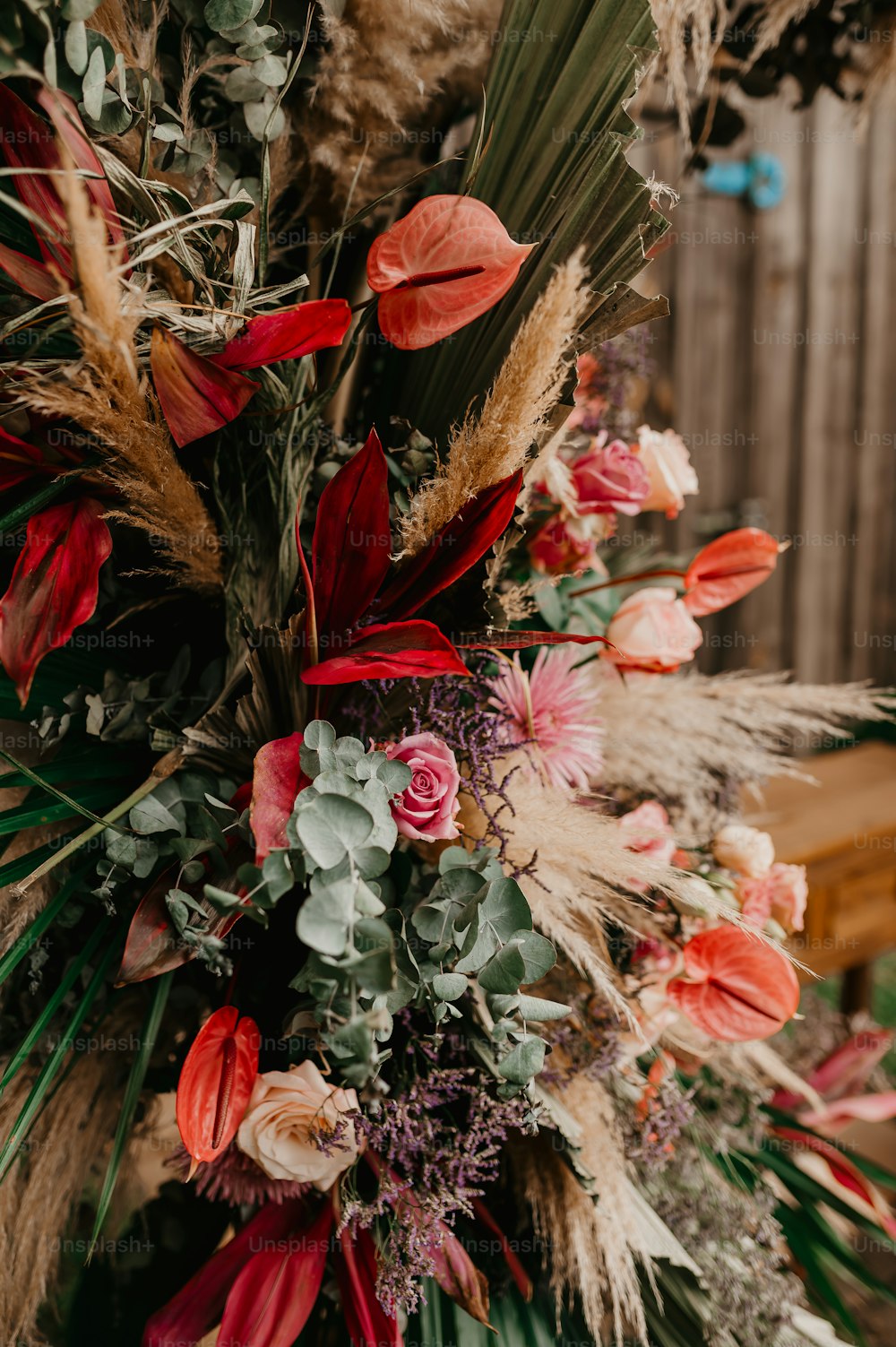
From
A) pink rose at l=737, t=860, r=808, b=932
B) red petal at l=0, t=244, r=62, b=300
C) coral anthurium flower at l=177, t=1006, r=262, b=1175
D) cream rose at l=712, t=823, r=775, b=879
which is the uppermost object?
red petal at l=0, t=244, r=62, b=300

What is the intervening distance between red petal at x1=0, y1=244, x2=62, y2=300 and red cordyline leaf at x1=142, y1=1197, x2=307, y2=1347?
1.65 ft

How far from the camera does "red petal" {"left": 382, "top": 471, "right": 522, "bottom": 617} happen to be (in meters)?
0.41

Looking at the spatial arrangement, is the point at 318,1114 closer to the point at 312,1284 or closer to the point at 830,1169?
the point at 312,1284

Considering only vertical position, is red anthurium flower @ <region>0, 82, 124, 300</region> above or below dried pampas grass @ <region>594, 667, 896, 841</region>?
above

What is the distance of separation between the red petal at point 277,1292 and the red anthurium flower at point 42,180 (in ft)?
1.67

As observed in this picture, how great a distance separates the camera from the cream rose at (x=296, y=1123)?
1.49 ft

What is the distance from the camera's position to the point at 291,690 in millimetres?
465

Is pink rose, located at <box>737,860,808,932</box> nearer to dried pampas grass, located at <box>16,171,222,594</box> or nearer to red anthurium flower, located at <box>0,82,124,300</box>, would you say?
dried pampas grass, located at <box>16,171,222,594</box>

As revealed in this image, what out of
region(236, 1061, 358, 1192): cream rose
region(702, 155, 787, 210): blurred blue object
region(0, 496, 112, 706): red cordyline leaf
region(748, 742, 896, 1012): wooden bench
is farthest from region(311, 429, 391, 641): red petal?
region(702, 155, 787, 210): blurred blue object

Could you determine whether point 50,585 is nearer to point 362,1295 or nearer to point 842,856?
point 362,1295

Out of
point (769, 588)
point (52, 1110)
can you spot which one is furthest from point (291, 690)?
point (769, 588)

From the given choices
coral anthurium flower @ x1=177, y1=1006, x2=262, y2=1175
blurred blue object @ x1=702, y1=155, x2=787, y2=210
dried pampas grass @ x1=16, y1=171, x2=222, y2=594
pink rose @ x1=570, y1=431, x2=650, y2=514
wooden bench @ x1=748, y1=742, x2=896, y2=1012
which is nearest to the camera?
dried pampas grass @ x1=16, y1=171, x2=222, y2=594

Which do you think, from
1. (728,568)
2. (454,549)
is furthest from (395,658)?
(728,568)

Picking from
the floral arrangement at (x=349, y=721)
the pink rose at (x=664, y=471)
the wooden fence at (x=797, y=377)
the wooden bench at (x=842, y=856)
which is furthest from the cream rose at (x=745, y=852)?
the wooden fence at (x=797, y=377)
